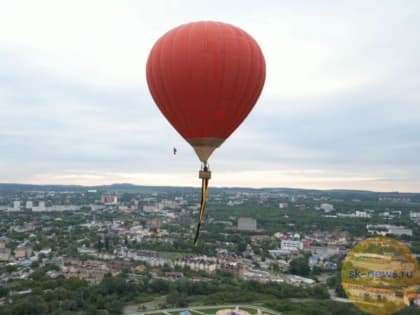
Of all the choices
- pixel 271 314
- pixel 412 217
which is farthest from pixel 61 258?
pixel 412 217

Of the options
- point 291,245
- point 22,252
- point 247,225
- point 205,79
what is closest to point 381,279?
point 291,245

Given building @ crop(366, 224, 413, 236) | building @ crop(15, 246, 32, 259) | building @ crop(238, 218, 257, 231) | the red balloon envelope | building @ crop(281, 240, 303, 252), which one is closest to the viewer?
the red balloon envelope

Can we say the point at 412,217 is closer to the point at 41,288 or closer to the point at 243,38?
the point at 41,288

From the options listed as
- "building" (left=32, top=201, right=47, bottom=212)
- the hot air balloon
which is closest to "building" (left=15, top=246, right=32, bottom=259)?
the hot air balloon

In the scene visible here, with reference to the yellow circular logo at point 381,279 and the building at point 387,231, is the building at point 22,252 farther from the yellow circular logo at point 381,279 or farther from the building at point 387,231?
the building at point 387,231

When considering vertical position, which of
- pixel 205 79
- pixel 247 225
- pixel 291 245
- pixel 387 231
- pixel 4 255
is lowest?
pixel 4 255

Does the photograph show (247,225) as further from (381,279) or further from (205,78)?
(205,78)

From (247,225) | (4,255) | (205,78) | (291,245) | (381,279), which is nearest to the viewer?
(205,78)

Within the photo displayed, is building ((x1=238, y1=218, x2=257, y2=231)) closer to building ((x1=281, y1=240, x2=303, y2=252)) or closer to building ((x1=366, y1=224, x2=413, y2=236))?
building ((x1=281, y1=240, x2=303, y2=252))
